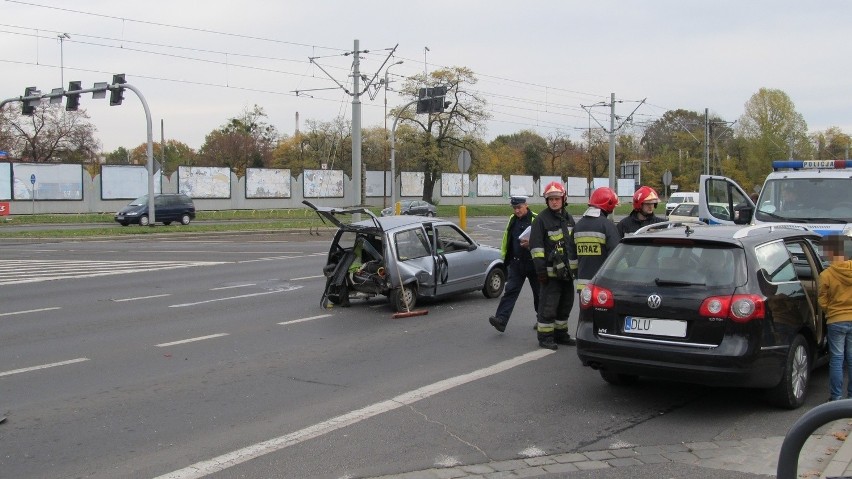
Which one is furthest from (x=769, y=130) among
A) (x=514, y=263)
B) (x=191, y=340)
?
(x=191, y=340)

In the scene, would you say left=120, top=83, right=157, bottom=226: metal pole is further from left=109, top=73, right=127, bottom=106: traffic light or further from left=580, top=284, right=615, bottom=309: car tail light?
left=580, top=284, right=615, bottom=309: car tail light

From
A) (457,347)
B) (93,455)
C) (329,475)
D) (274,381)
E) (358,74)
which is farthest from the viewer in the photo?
(358,74)

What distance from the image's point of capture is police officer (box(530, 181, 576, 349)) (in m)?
8.73

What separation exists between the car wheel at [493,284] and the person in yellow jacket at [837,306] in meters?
7.18

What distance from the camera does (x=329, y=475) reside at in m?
5.08

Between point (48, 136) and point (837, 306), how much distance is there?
251ft

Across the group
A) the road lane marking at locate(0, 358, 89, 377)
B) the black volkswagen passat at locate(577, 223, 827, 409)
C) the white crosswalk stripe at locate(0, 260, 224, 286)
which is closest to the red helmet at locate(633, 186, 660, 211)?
the black volkswagen passat at locate(577, 223, 827, 409)

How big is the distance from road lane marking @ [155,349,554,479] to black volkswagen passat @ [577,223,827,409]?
1.39 m

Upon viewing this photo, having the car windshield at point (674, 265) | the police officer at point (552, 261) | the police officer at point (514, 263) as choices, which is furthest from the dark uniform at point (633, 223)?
the car windshield at point (674, 265)

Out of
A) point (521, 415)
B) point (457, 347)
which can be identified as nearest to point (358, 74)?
point (457, 347)

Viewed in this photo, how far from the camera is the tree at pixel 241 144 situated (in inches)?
3413

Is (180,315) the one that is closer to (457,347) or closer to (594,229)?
(457,347)

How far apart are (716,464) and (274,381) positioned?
414cm

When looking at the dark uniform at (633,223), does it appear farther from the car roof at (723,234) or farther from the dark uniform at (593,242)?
the car roof at (723,234)
